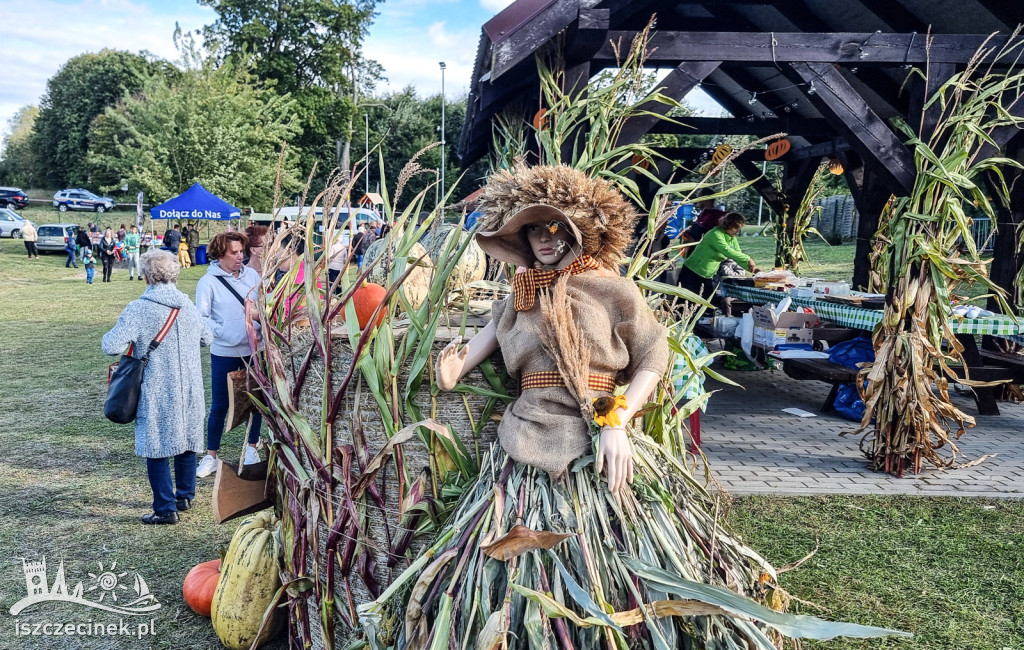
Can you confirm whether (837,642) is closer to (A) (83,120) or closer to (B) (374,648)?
(B) (374,648)

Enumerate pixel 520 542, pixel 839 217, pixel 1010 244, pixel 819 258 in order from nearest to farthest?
pixel 520 542, pixel 1010 244, pixel 819 258, pixel 839 217

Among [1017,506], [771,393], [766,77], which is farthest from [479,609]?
[766,77]

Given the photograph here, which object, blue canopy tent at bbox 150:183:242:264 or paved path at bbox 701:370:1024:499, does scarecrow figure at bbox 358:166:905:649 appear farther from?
blue canopy tent at bbox 150:183:242:264

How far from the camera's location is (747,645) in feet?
6.46

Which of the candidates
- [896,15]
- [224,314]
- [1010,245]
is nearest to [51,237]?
[224,314]

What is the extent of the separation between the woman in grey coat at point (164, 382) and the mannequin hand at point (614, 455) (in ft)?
10.0

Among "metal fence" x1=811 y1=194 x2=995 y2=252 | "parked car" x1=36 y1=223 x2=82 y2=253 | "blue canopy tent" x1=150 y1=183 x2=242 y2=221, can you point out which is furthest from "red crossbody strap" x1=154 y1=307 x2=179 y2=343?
"metal fence" x1=811 y1=194 x2=995 y2=252

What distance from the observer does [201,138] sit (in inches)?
1146

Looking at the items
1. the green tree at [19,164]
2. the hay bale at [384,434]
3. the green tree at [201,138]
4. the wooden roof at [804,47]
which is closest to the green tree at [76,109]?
the green tree at [19,164]

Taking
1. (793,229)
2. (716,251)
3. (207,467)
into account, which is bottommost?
(207,467)

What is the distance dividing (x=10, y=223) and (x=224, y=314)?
33654mm

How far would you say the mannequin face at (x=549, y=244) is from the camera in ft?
7.26

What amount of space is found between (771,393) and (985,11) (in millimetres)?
4023

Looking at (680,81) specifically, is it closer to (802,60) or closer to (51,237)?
(802,60)
